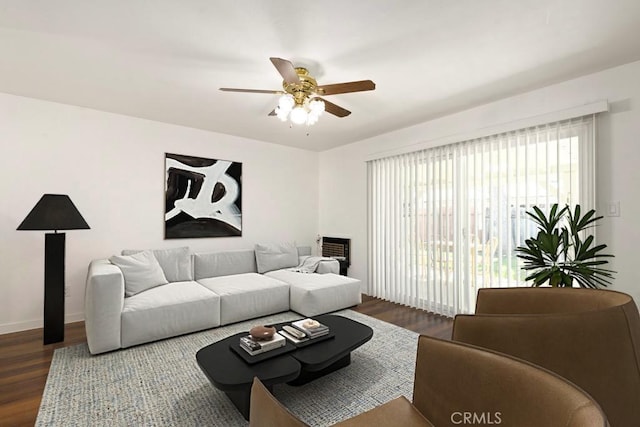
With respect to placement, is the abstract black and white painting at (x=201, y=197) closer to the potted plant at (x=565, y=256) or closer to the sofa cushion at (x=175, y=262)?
the sofa cushion at (x=175, y=262)

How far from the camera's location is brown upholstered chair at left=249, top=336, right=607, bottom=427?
79cm

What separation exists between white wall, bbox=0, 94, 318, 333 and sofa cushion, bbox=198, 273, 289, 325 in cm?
90

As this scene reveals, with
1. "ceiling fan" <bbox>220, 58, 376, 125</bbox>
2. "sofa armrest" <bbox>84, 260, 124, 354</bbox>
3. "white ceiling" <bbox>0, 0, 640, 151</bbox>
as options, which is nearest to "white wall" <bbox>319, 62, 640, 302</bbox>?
"white ceiling" <bbox>0, 0, 640, 151</bbox>

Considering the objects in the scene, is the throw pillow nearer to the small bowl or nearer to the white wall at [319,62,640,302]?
the small bowl

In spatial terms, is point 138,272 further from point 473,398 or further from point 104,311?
point 473,398

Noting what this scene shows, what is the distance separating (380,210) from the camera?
15.1 ft

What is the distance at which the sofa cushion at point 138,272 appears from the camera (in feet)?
10.3

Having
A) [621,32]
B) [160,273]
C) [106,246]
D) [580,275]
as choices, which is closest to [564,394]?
[580,275]

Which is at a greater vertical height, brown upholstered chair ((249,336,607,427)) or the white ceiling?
the white ceiling

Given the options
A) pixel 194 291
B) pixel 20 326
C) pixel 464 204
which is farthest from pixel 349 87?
pixel 20 326

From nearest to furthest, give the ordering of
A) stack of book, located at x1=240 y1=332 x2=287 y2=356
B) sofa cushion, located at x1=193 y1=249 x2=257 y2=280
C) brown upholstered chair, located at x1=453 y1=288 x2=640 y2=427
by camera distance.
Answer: brown upholstered chair, located at x1=453 y1=288 x2=640 y2=427 < stack of book, located at x1=240 y1=332 x2=287 y2=356 < sofa cushion, located at x1=193 y1=249 x2=257 y2=280

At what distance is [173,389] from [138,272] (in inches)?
Answer: 60.8

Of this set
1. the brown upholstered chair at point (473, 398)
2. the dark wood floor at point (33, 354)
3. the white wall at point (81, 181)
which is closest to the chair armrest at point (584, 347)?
the brown upholstered chair at point (473, 398)

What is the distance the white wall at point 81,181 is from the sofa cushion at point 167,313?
1006 millimetres
